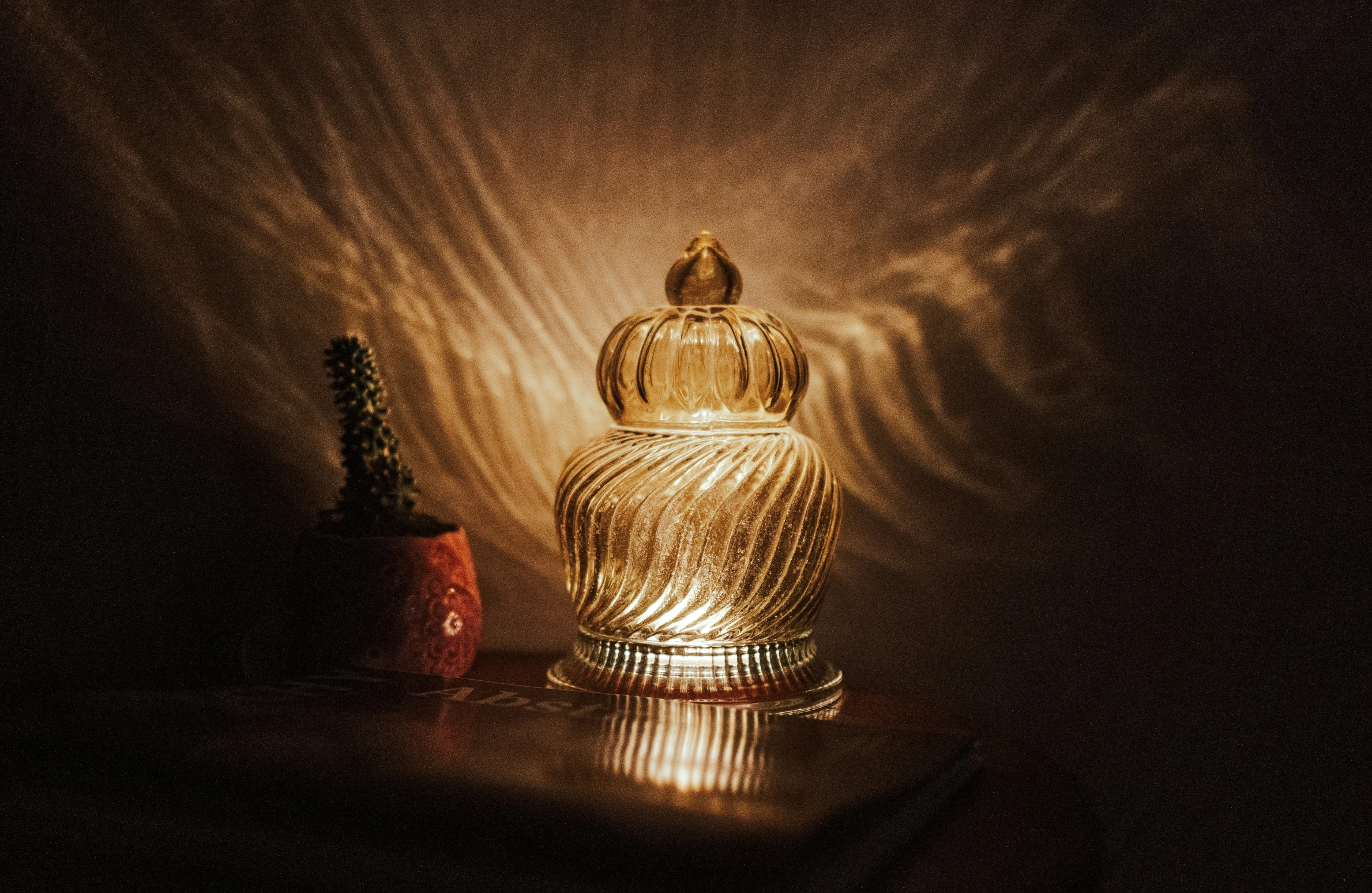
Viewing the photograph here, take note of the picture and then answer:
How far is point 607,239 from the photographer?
1.06m

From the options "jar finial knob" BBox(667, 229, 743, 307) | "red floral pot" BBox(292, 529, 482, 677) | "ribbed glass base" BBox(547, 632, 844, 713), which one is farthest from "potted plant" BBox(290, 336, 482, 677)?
"jar finial knob" BBox(667, 229, 743, 307)

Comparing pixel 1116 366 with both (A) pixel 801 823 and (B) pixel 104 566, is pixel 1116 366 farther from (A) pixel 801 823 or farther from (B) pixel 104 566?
(B) pixel 104 566

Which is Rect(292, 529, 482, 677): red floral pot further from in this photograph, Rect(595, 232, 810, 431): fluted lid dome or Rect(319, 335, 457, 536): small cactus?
Rect(595, 232, 810, 431): fluted lid dome

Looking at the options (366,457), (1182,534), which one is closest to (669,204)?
(366,457)

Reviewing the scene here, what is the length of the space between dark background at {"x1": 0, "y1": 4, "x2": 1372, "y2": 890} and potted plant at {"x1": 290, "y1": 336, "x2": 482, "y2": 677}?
0.15 meters

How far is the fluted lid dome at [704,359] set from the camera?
0.87m

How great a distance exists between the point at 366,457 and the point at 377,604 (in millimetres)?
117

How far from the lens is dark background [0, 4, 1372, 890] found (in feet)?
3.03

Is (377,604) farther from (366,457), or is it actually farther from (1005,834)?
(1005,834)

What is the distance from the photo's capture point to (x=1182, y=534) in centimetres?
102

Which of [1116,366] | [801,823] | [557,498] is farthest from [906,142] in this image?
[801,823]

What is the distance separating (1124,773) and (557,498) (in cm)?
58

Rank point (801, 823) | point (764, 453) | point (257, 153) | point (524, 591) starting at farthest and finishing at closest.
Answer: point (524, 591)
point (257, 153)
point (764, 453)
point (801, 823)

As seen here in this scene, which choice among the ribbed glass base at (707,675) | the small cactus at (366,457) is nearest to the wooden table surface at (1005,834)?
the ribbed glass base at (707,675)
